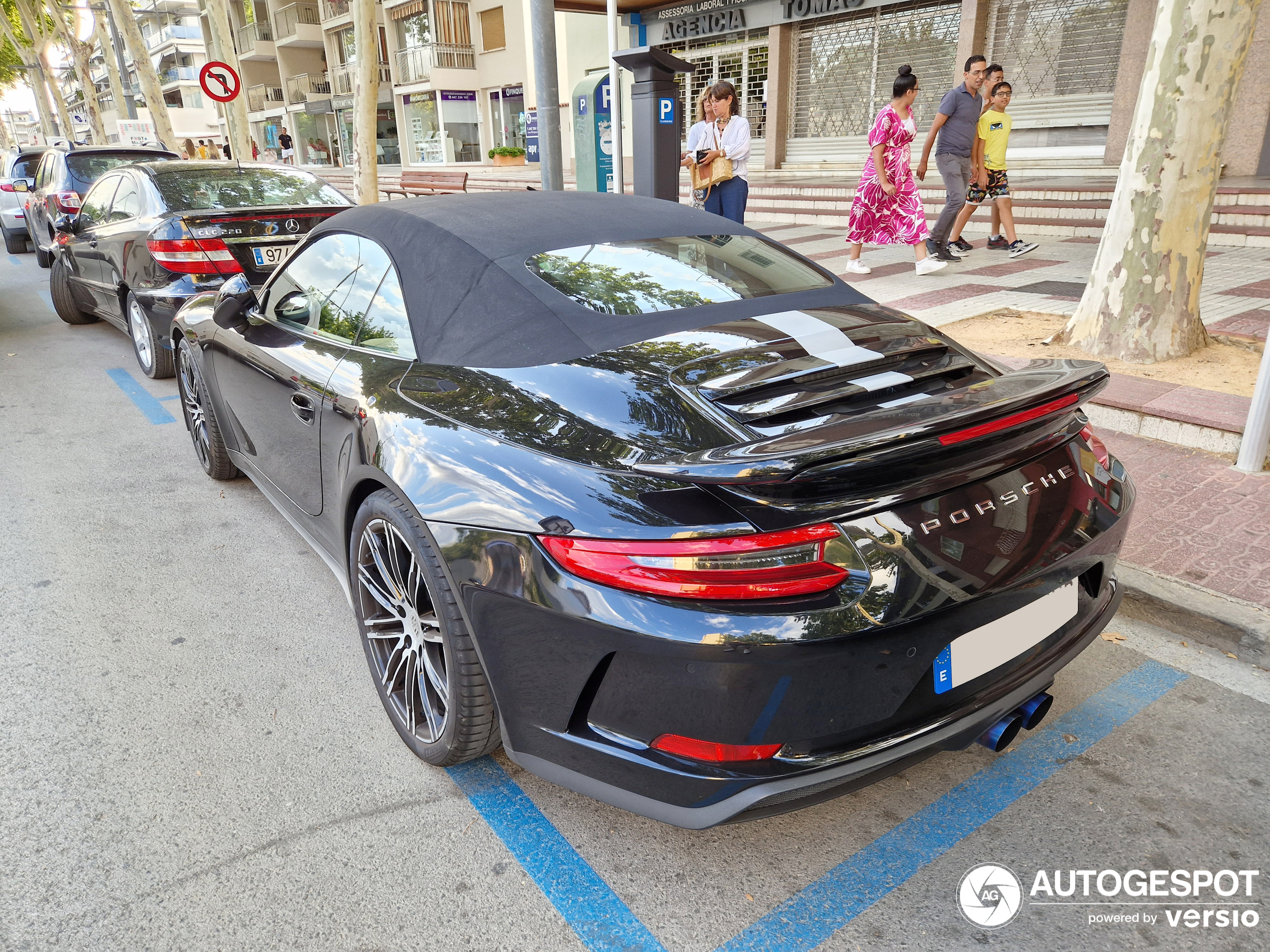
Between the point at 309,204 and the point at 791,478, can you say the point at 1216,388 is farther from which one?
the point at 309,204

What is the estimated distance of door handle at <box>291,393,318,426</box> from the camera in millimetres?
2898

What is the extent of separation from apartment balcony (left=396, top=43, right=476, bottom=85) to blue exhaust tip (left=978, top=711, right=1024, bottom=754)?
3681 centimetres

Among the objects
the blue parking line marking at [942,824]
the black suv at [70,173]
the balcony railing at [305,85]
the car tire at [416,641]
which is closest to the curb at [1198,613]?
the blue parking line marking at [942,824]

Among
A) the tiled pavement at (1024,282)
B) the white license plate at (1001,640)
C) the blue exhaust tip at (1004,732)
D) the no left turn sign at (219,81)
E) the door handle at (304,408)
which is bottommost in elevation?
the tiled pavement at (1024,282)

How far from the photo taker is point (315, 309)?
321 centimetres

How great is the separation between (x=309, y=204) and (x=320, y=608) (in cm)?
449

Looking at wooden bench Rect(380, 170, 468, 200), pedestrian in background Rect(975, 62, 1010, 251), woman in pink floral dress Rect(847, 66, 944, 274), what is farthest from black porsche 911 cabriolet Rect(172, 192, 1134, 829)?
wooden bench Rect(380, 170, 468, 200)

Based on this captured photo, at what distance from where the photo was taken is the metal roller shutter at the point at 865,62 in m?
15.5

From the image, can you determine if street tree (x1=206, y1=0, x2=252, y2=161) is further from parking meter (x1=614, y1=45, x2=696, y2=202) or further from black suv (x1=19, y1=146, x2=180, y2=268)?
parking meter (x1=614, y1=45, x2=696, y2=202)

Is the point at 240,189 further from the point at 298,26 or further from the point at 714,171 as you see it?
the point at 298,26

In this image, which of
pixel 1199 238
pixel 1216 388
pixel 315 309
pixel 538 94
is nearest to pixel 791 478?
pixel 315 309

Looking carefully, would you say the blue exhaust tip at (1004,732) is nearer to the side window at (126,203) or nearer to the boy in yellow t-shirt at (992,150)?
the side window at (126,203)

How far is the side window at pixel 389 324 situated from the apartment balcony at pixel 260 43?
173 feet

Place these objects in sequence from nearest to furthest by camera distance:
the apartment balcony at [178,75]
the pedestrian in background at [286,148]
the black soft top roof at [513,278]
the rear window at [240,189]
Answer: the black soft top roof at [513,278] → the rear window at [240,189] → the pedestrian in background at [286,148] → the apartment balcony at [178,75]
